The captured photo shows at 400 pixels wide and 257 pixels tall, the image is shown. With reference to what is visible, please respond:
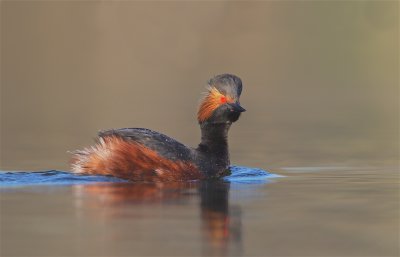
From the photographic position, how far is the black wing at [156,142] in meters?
15.0

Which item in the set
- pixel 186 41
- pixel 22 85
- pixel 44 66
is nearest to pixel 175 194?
pixel 22 85

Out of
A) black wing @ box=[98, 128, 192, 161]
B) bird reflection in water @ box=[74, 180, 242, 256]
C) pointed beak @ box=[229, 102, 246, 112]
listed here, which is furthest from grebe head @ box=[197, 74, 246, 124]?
bird reflection in water @ box=[74, 180, 242, 256]

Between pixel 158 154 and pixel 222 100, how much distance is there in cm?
149

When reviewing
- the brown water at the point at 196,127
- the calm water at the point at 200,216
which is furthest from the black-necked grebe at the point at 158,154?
the brown water at the point at 196,127

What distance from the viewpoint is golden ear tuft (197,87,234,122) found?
1571cm

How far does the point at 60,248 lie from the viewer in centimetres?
1025

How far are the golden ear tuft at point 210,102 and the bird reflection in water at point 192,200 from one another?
48.0 inches

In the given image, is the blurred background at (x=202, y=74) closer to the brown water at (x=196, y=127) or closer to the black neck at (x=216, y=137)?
the brown water at (x=196, y=127)

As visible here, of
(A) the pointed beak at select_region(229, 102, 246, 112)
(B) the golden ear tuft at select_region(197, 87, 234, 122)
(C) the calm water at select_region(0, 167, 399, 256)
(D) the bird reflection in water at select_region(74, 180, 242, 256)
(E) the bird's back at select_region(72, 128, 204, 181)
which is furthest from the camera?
(B) the golden ear tuft at select_region(197, 87, 234, 122)

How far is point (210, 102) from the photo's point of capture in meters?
15.9

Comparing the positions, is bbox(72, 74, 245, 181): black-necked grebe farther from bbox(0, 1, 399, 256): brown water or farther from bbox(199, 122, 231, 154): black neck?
bbox(0, 1, 399, 256): brown water

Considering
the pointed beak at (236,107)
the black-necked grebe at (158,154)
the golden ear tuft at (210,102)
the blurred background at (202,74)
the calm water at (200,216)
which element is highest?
the blurred background at (202,74)

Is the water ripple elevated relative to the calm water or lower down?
elevated

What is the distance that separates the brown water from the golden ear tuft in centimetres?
137
